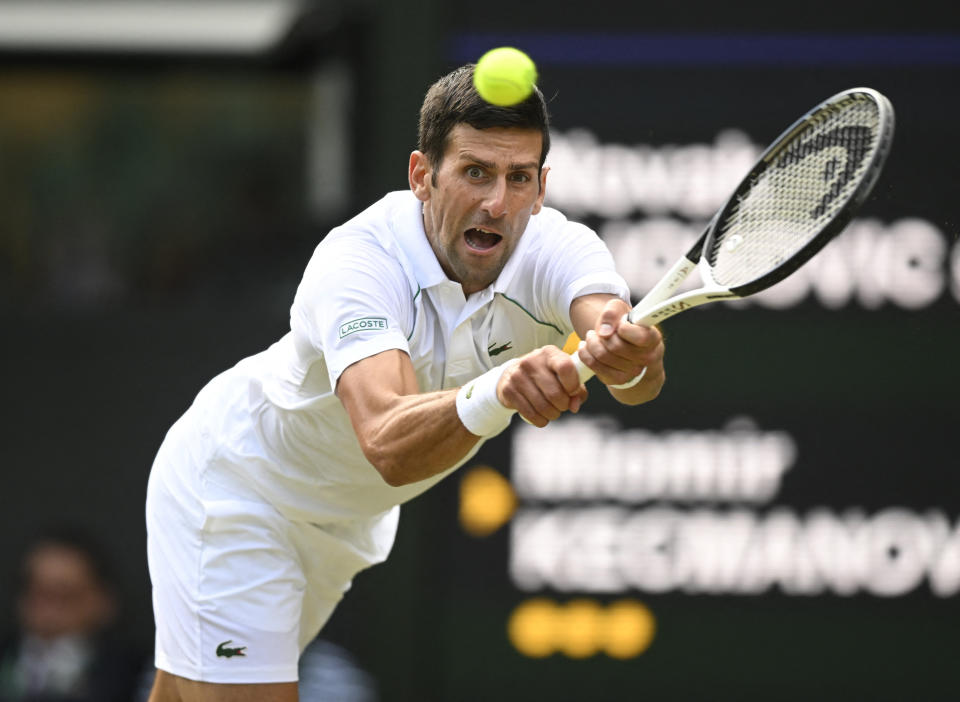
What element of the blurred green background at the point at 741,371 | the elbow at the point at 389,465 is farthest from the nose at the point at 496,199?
the blurred green background at the point at 741,371

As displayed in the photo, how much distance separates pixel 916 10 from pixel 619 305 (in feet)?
10.2

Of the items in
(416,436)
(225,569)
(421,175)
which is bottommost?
(225,569)

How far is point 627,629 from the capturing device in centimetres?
546

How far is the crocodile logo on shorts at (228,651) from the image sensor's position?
3547mm

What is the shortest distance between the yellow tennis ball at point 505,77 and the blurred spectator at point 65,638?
330 centimetres

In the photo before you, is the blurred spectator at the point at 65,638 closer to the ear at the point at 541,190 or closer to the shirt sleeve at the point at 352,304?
the shirt sleeve at the point at 352,304

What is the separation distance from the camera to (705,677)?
5473 millimetres

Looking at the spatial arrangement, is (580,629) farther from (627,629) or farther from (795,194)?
(795,194)

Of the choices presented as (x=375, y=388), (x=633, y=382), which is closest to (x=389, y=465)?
(x=375, y=388)

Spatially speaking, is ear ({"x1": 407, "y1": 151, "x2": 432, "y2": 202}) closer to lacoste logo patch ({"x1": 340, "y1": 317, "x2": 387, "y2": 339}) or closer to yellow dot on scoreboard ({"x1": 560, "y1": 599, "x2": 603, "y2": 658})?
lacoste logo patch ({"x1": 340, "y1": 317, "x2": 387, "y2": 339})

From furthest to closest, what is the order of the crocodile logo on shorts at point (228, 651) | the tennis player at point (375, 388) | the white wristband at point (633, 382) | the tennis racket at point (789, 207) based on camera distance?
the crocodile logo on shorts at point (228, 651) → the white wristband at point (633, 382) → the tennis player at point (375, 388) → the tennis racket at point (789, 207)

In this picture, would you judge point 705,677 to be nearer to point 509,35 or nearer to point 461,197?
point 509,35

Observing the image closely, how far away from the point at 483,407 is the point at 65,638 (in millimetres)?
3368

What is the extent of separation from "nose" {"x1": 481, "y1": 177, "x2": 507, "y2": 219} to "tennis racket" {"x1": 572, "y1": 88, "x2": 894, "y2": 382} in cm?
33
